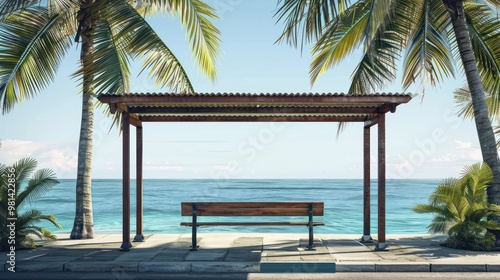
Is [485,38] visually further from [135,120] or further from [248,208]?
[135,120]

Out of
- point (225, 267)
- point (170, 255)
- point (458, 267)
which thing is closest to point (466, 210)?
point (458, 267)

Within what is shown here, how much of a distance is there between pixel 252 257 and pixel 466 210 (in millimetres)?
4741

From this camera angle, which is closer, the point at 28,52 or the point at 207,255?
the point at 207,255

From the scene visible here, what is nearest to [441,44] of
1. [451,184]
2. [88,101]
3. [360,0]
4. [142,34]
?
[360,0]

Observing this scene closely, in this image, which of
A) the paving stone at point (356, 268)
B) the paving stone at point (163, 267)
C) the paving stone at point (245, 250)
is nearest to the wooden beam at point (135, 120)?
the paving stone at point (245, 250)

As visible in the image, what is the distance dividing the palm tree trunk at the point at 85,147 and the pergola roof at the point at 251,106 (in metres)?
1.76

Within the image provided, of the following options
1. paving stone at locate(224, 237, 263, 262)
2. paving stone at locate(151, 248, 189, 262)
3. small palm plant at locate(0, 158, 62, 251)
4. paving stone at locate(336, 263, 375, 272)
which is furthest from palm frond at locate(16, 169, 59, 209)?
paving stone at locate(336, 263, 375, 272)

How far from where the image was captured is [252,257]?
9.54 m

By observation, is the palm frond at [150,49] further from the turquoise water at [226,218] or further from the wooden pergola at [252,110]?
the turquoise water at [226,218]

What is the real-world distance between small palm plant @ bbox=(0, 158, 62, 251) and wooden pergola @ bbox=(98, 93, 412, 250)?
2.06 meters

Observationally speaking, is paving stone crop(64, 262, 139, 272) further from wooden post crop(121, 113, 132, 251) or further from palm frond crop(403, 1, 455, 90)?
palm frond crop(403, 1, 455, 90)

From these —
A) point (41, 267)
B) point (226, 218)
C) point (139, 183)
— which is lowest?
point (226, 218)

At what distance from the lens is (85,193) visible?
1282 cm

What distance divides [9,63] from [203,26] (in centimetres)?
507
